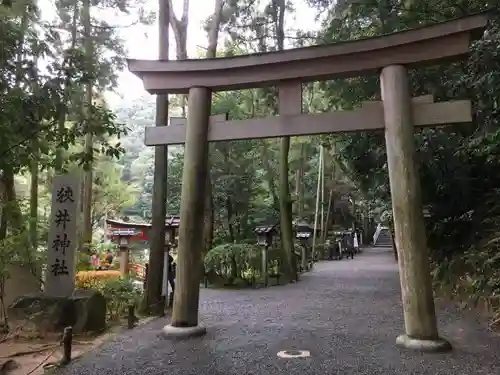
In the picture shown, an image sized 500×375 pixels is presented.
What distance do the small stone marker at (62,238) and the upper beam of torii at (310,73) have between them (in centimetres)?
194

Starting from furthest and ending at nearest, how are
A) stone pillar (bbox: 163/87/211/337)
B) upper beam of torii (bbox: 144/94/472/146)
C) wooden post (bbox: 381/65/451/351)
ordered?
stone pillar (bbox: 163/87/211/337) → upper beam of torii (bbox: 144/94/472/146) → wooden post (bbox: 381/65/451/351)

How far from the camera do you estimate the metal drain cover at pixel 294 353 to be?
5.61 metres

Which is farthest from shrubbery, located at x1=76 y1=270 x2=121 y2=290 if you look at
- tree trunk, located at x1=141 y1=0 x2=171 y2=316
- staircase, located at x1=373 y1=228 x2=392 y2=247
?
staircase, located at x1=373 y1=228 x2=392 y2=247

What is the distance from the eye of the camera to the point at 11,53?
5.93 meters

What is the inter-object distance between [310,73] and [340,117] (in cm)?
85

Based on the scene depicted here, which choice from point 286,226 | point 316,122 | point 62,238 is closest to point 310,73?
point 316,122

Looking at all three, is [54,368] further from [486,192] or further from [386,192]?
[386,192]

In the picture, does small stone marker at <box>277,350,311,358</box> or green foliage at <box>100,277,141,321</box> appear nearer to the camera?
small stone marker at <box>277,350,311,358</box>

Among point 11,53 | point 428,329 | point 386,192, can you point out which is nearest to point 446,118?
point 428,329

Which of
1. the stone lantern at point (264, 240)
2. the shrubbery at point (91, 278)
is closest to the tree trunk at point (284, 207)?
the stone lantern at point (264, 240)

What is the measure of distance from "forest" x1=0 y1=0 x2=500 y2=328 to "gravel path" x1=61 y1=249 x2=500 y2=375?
1.67 m

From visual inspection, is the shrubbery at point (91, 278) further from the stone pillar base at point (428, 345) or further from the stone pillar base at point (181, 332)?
the stone pillar base at point (428, 345)

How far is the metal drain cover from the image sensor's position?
18.4 feet

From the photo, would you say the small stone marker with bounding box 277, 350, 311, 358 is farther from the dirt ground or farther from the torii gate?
the dirt ground
